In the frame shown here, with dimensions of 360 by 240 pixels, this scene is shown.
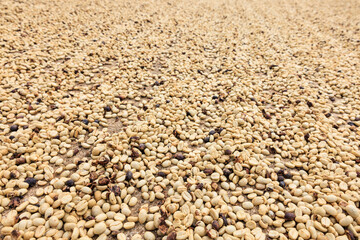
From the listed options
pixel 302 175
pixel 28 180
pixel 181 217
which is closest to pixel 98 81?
pixel 28 180

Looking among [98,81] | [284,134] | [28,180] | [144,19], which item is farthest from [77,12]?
[284,134]

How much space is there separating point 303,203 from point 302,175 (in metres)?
0.42

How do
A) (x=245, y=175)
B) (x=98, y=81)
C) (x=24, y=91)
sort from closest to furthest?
(x=245, y=175) < (x=24, y=91) < (x=98, y=81)

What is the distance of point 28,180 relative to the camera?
2.24m

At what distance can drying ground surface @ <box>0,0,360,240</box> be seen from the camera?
201 centimetres

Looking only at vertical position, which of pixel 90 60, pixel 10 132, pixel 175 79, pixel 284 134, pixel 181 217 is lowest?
pixel 10 132

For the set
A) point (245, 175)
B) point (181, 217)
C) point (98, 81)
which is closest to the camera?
point (181, 217)

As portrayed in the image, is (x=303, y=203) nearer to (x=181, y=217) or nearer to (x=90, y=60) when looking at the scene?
(x=181, y=217)

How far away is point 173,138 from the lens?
2863 mm

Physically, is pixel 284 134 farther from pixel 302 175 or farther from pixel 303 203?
pixel 303 203

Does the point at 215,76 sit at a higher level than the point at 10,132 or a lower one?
higher

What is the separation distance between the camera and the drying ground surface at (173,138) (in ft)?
6.59

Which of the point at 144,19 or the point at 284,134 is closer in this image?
the point at 284,134

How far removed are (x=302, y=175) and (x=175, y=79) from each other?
9.03ft
